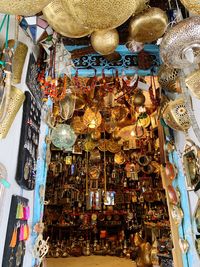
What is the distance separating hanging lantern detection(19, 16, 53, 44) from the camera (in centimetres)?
103

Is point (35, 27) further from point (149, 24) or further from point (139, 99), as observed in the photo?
point (139, 99)

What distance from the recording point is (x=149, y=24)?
964mm

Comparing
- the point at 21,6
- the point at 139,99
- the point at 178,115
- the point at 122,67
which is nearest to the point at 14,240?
the point at 21,6

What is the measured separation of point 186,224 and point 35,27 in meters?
1.20

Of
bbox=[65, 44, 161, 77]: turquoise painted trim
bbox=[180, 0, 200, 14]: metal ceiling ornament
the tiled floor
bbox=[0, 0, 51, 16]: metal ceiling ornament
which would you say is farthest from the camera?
the tiled floor

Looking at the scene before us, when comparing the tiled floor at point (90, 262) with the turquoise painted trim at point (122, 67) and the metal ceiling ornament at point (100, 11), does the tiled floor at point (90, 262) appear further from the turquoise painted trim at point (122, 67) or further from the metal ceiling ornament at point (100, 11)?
the metal ceiling ornament at point (100, 11)

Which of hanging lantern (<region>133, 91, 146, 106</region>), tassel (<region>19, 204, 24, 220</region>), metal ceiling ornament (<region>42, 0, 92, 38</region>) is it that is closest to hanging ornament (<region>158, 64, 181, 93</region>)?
metal ceiling ornament (<region>42, 0, 92, 38</region>)

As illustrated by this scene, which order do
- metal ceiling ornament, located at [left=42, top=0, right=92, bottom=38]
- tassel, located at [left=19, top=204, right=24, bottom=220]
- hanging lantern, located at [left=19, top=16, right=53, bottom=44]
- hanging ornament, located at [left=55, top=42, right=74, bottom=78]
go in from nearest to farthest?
metal ceiling ornament, located at [left=42, top=0, right=92, bottom=38], tassel, located at [left=19, top=204, right=24, bottom=220], hanging lantern, located at [left=19, top=16, right=53, bottom=44], hanging ornament, located at [left=55, top=42, right=74, bottom=78]

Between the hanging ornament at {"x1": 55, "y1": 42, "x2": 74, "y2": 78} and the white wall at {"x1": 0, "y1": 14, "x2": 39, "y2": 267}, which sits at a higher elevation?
the hanging ornament at {"x1": 55, "y1": 42, "x2": 74, "y2": 78}

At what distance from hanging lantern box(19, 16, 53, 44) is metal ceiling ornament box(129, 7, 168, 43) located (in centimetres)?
42

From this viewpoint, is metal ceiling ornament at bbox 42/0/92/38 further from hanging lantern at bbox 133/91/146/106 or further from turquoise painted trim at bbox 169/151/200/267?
hanging lantern at bbox 133/91/146/106

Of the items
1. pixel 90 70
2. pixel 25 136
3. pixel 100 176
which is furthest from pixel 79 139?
pixel 25 136

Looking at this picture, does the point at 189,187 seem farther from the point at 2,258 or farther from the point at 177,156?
the point at 2,258

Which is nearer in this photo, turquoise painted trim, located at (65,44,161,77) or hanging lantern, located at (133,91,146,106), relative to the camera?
turquoise painted trim, located at (65,44,161,77)
